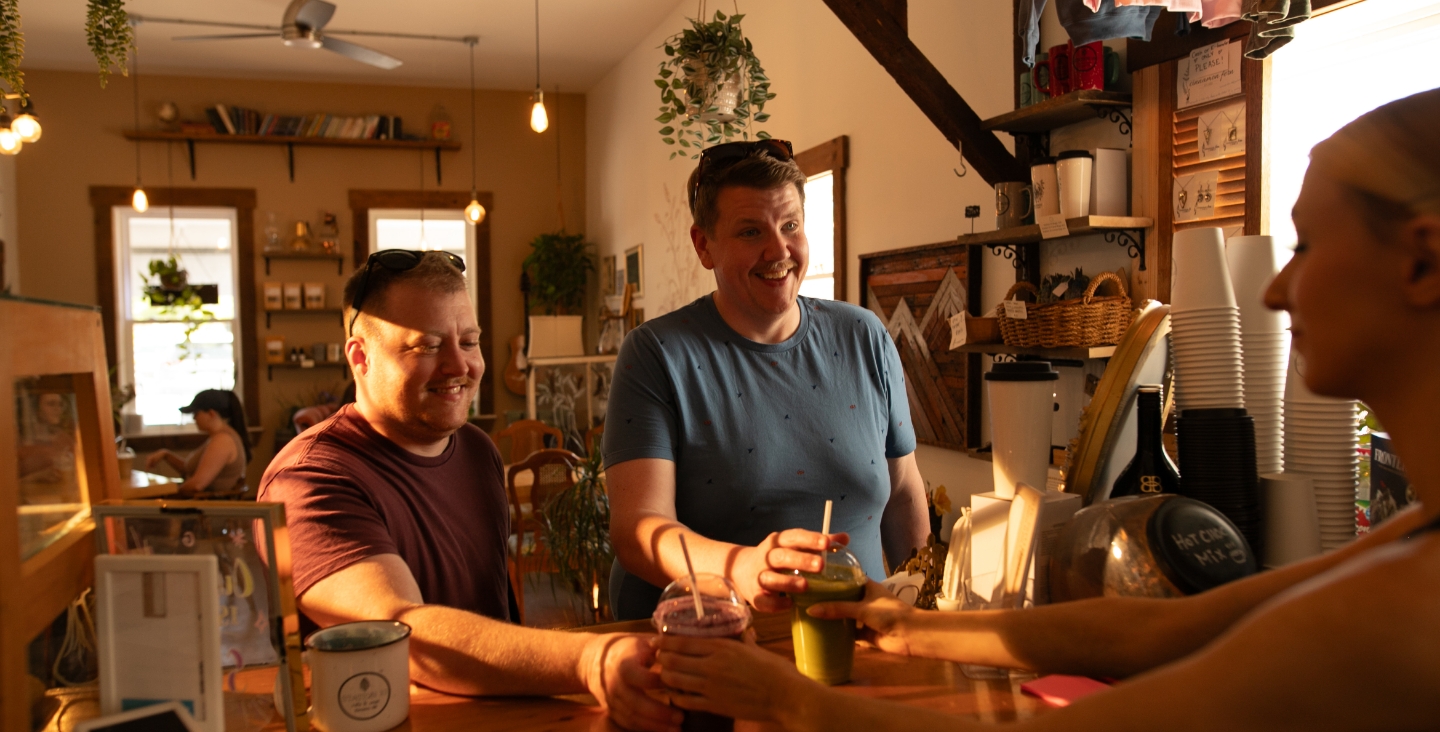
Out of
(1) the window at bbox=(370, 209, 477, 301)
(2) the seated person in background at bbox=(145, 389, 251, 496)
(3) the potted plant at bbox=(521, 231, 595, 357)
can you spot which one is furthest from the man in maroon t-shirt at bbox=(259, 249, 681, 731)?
(1) the window at bbox=(370, 209, 477, 301)

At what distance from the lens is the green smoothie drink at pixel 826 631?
117cm

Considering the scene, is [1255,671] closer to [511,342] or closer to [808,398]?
[808,398]

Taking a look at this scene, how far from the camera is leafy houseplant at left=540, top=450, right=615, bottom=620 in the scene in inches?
152

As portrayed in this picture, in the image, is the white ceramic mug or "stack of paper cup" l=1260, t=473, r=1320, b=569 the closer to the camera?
the white ceramic mug

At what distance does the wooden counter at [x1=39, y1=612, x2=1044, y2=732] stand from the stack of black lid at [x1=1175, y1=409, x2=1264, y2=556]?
0.46m

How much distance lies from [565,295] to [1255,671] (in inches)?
311

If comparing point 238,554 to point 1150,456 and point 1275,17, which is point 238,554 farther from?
point 1275,17

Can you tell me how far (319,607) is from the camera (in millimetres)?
1337

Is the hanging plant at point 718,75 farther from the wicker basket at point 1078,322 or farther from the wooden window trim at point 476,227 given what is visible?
the wooden window trim at point 476,227

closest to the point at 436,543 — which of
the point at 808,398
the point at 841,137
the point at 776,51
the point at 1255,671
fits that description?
the point at 808,398

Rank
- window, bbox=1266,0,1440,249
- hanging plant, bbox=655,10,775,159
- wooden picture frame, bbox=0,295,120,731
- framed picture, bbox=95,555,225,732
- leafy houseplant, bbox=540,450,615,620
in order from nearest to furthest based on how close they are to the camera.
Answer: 1. wooden picture frame, bbox=0,295,120,731
2. framed picture, bbox=95,555,225,732
3. window, bbox=1266,0,1440,249
4. hanging plant, bbox=655,10,775,159
5. leafy houseplant, bbox=540,450,615,620

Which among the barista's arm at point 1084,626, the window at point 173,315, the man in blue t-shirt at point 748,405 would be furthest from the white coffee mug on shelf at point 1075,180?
the window at point 173,315

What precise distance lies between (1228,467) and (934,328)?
2.27 m

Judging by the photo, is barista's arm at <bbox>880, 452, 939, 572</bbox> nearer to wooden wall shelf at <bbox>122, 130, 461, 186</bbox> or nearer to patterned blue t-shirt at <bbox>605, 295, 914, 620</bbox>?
patterned blue t-shirt at <bbox>605, 295, 914, 620</bbox>
